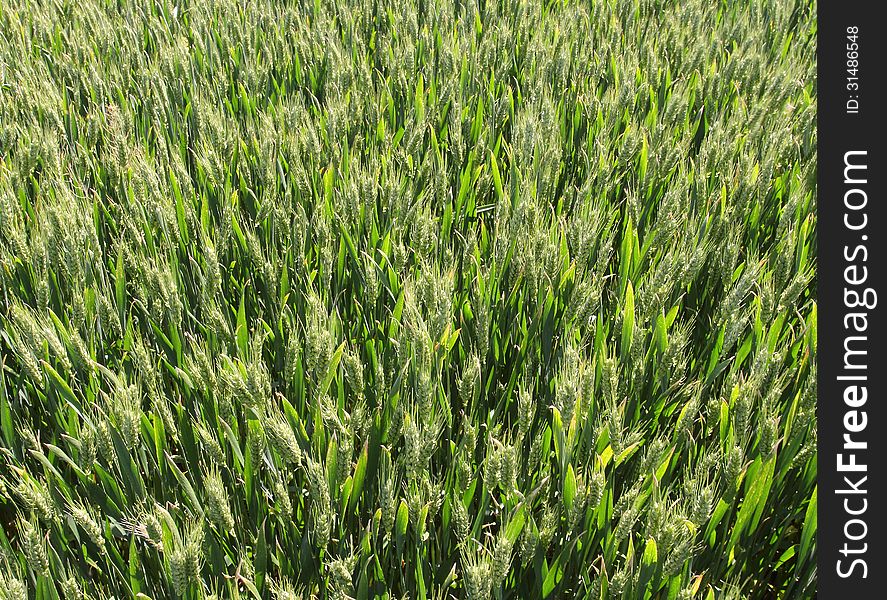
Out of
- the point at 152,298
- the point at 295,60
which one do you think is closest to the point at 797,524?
the point at 152,298

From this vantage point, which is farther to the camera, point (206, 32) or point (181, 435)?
point (206, 32)

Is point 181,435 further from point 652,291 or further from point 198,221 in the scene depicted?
point 652,291

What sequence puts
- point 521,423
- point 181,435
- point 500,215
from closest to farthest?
point 521,423 < point 181,435 < point 500,215

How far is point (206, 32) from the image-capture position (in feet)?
7.55

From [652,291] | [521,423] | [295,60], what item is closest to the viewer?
[521,423]

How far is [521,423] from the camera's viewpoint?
38.1 inches

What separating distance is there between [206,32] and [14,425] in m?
1.53

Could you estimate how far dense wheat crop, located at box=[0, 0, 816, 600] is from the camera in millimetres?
927

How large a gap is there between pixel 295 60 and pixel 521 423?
5.23ft

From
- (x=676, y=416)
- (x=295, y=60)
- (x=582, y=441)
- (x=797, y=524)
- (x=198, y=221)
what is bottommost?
(x=797, y=524)

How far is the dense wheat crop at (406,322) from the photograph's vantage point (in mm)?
927

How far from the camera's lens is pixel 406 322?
1.04 metres

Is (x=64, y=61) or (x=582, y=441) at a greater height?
(x=64, y=61)
